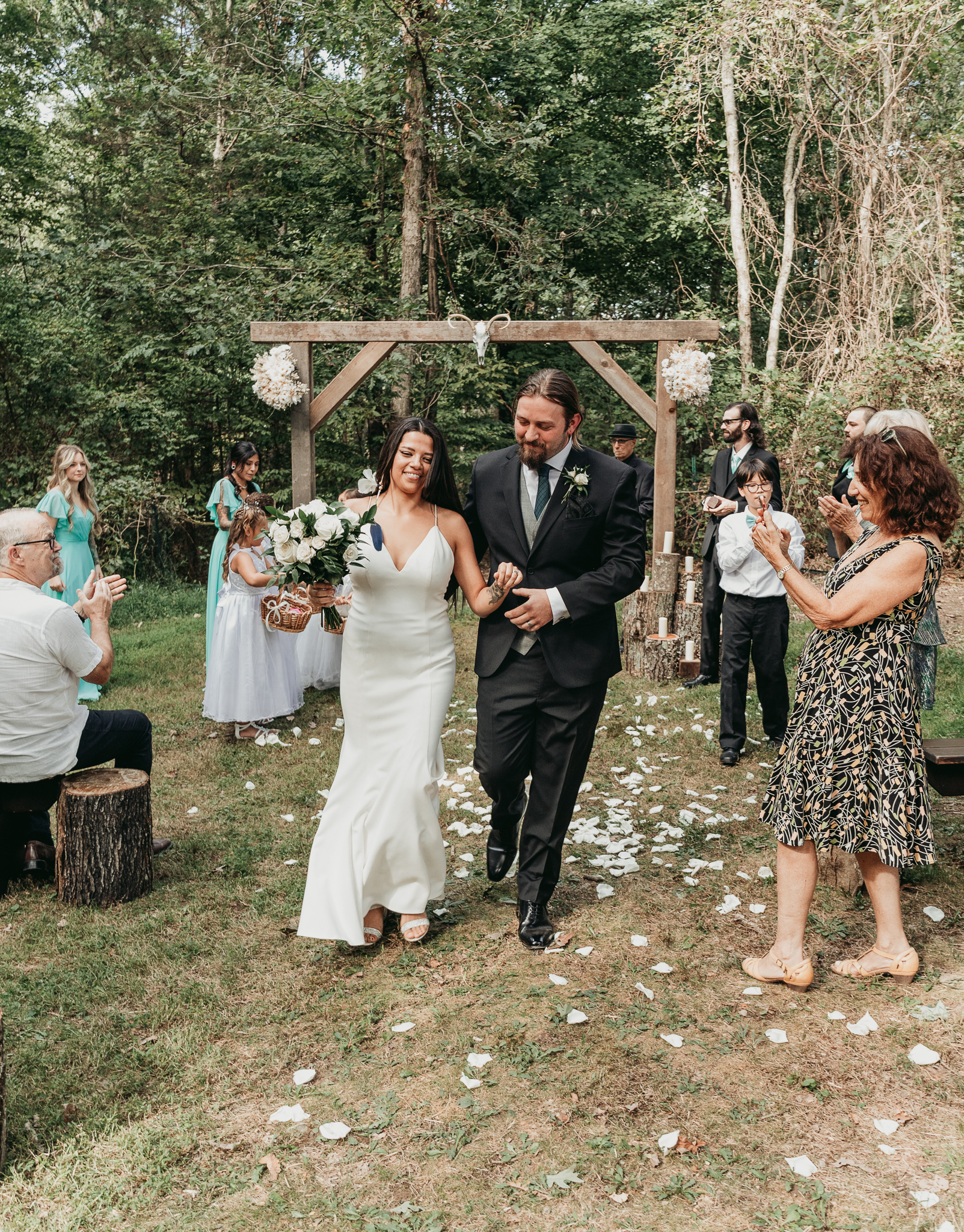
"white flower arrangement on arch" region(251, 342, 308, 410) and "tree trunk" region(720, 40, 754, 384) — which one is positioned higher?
"tree trunk" region(720, 40, 754, 384)

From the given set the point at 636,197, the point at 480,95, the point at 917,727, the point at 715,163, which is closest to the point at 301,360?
the point at 917,727

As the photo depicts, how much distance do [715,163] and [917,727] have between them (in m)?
17.3

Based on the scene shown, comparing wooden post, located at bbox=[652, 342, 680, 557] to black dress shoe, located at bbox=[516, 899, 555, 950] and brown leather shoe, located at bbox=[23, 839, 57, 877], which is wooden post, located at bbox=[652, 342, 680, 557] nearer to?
black dress shoe, located at bbox=[516, 899, 555, 950]

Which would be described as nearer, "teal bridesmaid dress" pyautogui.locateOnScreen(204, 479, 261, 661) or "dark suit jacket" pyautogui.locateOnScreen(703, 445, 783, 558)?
"dark suit jacket" pyautogui.locateOnScreen(703, 445, 783, 558)

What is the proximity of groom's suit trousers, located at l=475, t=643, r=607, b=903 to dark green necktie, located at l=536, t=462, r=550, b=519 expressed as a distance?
1.90 ft

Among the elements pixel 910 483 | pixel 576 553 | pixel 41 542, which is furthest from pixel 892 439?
pixel 41 542

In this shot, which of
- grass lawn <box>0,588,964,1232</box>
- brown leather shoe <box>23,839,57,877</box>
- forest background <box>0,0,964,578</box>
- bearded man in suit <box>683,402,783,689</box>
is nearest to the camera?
grass lawn <box>0,588,964,1232</box>

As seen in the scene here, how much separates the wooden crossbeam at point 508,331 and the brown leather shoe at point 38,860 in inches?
210

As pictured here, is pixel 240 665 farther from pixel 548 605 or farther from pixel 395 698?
pixel 548 605

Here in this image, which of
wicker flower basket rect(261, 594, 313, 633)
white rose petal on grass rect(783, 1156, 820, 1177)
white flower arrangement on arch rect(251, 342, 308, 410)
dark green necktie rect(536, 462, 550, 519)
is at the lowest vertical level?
white rose petal on grass rect(783, 1156, 820, 1177)

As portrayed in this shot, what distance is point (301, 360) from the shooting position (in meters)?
9.34

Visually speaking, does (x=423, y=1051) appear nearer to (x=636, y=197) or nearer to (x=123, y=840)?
(x=123, y=840)

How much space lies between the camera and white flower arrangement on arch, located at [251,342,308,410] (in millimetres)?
9109

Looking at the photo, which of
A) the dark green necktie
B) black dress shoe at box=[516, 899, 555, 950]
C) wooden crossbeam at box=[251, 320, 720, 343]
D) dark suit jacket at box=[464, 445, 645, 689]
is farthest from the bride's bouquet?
wooden crossbeam at box=[251, 320, 720, 343]
